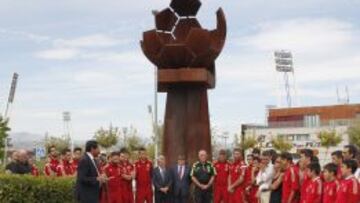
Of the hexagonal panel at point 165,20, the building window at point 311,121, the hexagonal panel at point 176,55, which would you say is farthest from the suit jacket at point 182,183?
the building window at point 311,121

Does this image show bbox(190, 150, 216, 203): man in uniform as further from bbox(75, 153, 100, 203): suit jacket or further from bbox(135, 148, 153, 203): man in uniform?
bbox(75, 153, 100, 203): suit jacket

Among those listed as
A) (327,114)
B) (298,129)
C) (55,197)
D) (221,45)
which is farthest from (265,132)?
(55,197)

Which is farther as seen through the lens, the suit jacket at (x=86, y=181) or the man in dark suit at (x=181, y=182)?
the man in dark suit at (x=181, y=182)

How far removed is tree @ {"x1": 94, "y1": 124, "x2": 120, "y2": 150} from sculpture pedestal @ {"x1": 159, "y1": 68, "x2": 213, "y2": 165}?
3969cm

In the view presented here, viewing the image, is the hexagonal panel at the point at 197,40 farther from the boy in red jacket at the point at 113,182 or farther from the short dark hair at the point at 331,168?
the short dark hair at the point at 331,168

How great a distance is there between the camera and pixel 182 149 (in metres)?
18.9

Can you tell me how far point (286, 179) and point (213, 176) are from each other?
466 cm

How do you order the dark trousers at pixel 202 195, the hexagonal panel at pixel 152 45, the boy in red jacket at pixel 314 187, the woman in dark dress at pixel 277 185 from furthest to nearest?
1. the hexagonal panel at pixel 152 45
2. the dark trousers at pixel 202 195
3. the woman in dark dress at pixel 277 185
4. the boy in red jacket at pixel 314 187

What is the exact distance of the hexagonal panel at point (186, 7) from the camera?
1964 centimetres

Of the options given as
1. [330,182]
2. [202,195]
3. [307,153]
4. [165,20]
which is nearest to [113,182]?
[202,195]

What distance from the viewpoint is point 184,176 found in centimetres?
1720

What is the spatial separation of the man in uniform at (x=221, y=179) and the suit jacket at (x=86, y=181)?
6691mm

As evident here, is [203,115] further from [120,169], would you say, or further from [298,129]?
[298,129]

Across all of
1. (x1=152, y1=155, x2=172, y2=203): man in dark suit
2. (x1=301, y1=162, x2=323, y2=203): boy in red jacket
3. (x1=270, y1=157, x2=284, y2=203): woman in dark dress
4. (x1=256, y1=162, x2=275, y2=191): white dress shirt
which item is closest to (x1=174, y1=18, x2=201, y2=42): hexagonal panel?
(x1=152, y1=155, x2=172, y2=203): man in dark suit
